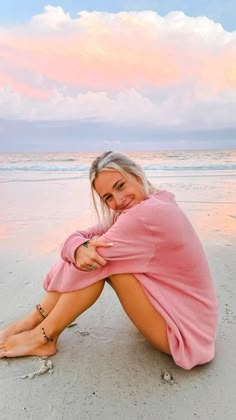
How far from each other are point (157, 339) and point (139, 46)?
12.5 metres

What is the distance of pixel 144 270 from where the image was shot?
1.81 m

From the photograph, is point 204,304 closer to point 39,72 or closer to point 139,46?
point 139,46

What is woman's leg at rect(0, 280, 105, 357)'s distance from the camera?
1895 millimetres

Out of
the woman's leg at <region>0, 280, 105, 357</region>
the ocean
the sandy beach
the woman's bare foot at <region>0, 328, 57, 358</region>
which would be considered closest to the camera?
the sandy beach

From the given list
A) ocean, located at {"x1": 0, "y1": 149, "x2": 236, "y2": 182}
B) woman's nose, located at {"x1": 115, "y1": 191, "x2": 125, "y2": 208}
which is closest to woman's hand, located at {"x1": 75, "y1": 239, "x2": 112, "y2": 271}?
woman's nose, located at {"x1": 115, "y1": 191, "x2": 125, "y2": 208}

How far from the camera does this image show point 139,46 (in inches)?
499

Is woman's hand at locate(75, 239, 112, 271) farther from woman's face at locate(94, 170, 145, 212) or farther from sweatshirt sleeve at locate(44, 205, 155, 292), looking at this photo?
woman's face at locate(94, 170, 145, 212)

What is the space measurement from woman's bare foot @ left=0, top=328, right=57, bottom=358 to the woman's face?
2.89 feet

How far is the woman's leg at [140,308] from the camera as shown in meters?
1.83

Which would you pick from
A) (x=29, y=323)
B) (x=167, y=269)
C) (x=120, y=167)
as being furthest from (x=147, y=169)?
(x=167, y=269)

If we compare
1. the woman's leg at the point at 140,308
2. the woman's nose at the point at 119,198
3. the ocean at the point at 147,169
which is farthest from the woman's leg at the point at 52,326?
the ocean at the point at 147,169

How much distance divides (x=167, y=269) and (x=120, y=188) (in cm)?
49

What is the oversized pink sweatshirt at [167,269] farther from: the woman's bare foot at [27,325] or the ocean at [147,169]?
the ocean at [147,169]

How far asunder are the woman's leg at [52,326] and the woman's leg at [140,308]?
0.11 metres
